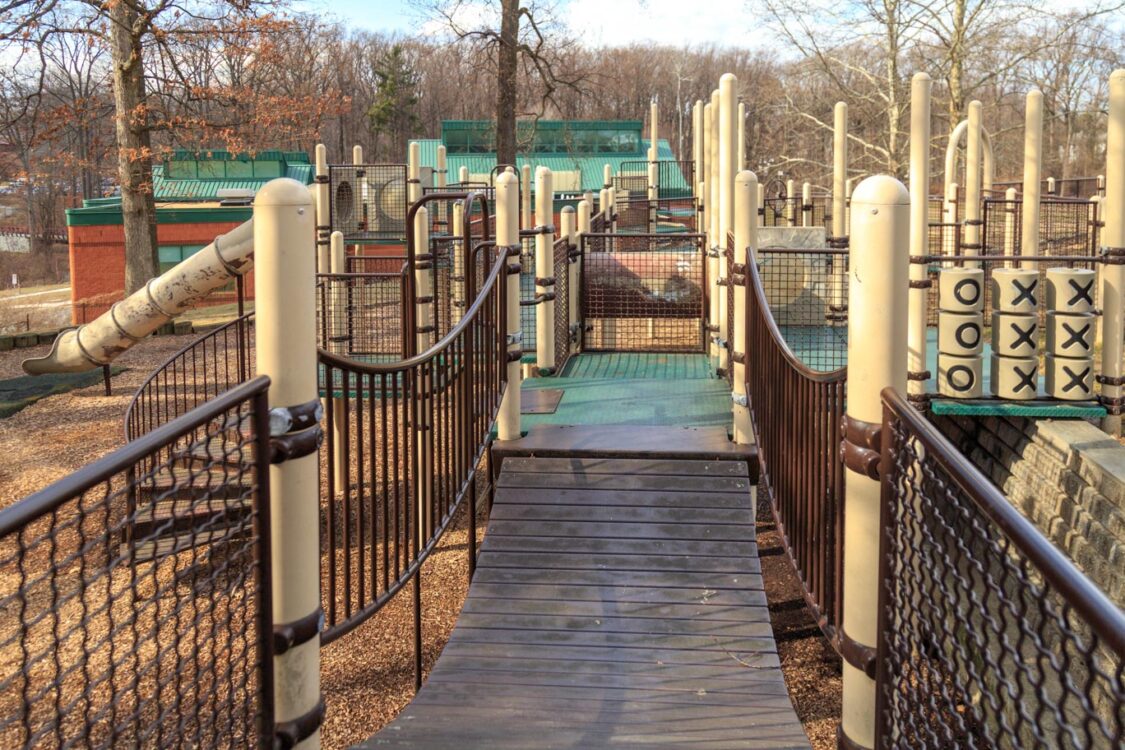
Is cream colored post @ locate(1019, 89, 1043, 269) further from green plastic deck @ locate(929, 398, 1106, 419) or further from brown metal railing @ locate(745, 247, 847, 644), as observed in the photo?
brown metal railing @ locate(745, 247, 847, 644)

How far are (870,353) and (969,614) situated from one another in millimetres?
856

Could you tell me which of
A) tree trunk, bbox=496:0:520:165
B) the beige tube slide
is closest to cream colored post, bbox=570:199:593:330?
the beige tube slide

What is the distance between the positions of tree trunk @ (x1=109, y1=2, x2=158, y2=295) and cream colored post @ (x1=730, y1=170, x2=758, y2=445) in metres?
17.1

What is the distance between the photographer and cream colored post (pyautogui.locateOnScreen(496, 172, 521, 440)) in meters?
6.09

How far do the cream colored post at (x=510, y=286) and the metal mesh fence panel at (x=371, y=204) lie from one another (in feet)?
47.3

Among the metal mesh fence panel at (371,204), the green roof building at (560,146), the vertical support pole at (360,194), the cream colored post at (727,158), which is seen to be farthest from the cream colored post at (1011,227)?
the green roof building at (560,146)

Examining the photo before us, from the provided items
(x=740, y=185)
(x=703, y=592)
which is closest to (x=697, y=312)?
(x=740, y=185)

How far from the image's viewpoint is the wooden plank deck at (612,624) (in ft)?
12.5

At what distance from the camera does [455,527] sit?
9562mm

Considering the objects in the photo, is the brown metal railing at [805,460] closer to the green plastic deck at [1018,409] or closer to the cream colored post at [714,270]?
the green plastic deck at [1018,409]

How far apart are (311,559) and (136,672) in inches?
24.5

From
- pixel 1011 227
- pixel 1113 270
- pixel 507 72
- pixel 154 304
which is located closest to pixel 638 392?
pixel 1113 270

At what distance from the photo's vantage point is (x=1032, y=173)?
32.4 ft

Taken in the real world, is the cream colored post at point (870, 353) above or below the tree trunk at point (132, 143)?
below
